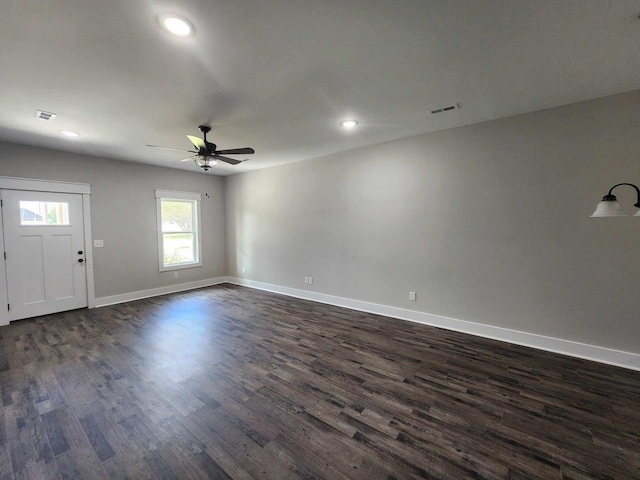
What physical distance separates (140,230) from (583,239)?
281 inches

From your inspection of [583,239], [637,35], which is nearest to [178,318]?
[583,239]

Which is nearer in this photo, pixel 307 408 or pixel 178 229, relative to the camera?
pixel 307 408

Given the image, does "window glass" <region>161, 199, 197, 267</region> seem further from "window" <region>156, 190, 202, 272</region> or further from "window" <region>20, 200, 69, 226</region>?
"window" <region>20, 200, 69, 226</region>

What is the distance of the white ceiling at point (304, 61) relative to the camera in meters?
1.63

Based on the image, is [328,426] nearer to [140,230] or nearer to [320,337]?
[320,337]

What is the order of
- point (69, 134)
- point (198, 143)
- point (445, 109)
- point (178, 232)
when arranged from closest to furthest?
1. point (445, 109)
2. point (198, 143)
3. point (69, 134)
4. point (178, 232)

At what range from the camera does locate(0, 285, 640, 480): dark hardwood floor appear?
1628mm

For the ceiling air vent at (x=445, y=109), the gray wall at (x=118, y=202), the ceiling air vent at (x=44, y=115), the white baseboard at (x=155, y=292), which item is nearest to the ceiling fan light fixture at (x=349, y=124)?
the ceiling air vent at (x=445, y=109)

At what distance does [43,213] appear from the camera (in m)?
4.38

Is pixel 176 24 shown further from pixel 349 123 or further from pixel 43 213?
pixel 43 213

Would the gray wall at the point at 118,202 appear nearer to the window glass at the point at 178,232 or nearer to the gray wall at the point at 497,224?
the window glass at the point at 178,232

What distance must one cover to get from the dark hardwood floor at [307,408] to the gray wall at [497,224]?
540 millimetres

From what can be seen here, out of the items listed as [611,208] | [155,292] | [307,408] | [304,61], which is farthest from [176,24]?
[155,292]

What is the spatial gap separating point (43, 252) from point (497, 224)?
22.9 ft
